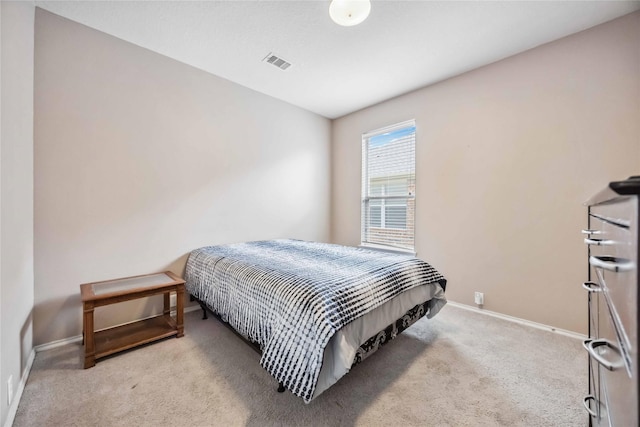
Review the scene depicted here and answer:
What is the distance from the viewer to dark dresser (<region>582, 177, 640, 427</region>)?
467 millimetres

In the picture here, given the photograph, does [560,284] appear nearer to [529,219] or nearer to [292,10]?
[529,219]

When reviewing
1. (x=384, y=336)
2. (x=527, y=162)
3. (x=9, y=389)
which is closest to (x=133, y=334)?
(x=9, y=389)

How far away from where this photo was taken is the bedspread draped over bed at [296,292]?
1.30m

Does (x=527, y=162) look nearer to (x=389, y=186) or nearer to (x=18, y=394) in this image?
(x=389, y=186)

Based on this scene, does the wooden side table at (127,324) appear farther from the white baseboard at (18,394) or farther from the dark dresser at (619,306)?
the dark dresser at (619,306)

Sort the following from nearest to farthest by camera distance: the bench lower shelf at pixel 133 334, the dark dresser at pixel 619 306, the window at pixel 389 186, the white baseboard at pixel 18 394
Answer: the dark dresser at pixel 619 306 < the white baseboard at pixel 18 394 < the bench lower shelf at pixel 133 334 < the window at pixel 389 186

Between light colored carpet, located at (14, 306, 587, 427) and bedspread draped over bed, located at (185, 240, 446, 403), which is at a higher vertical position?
bedspread draped over bed, located at (185, 240, 446, 403)

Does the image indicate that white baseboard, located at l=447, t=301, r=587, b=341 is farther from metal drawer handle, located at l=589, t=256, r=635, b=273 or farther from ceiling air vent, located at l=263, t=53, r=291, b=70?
ceiling air vent, located at l=263, t=53, r=291, b=70

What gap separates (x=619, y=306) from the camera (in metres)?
0.60

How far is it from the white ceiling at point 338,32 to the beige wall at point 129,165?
0.27 meters

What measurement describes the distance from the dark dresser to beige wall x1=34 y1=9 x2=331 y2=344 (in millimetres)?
3000

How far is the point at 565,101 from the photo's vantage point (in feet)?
7.23

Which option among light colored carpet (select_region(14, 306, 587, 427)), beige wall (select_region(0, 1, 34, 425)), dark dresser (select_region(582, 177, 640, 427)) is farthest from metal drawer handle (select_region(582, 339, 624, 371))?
beige wall (select_region(0, 1, 34, 425))

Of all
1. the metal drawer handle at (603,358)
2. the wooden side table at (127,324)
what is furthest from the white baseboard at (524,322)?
the wooden side table at (127,324)
